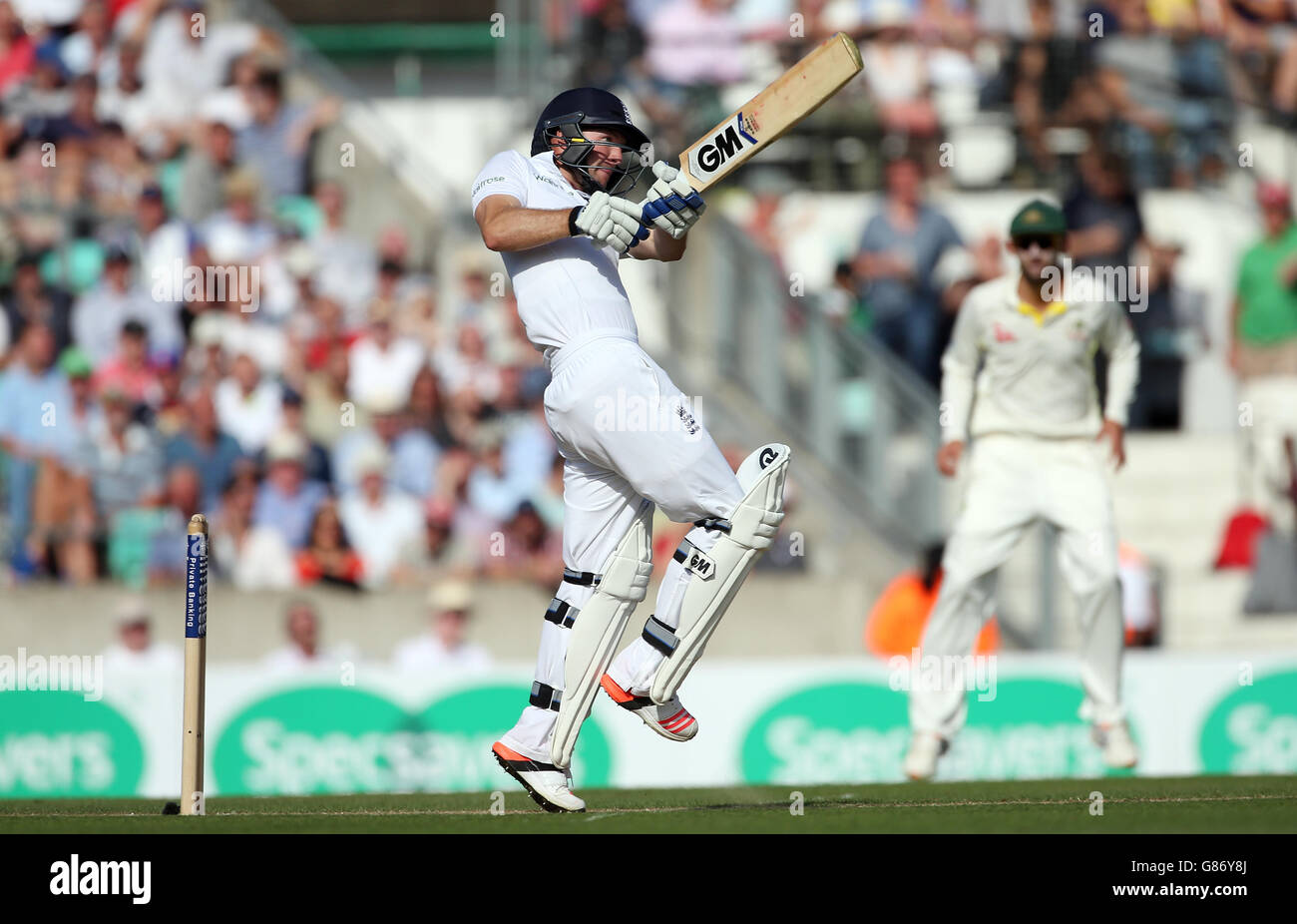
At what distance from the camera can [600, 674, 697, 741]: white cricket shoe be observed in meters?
6.68

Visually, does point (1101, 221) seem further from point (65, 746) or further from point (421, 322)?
point (65, 746)

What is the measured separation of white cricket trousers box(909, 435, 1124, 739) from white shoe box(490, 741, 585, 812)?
2532 millimetres

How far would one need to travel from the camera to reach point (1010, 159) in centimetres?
1467

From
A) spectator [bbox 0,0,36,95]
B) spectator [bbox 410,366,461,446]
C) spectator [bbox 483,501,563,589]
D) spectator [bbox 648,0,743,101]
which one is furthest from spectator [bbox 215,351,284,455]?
spectator [bbox 0,0,36,95]

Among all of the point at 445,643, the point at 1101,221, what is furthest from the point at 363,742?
the point at 1101,221

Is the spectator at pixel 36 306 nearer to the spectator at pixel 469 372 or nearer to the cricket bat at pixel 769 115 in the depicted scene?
the spectator at pixel 469 372

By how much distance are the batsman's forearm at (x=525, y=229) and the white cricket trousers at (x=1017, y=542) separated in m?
3.01

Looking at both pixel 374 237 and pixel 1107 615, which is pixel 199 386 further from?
pixel 1107 615

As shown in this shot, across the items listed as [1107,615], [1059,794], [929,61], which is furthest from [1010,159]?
[1059,794]

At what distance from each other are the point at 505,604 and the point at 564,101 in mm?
5549

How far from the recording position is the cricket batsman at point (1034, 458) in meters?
8.54

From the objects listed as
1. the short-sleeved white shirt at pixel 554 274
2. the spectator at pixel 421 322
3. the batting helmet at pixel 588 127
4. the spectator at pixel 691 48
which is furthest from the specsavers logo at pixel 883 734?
the spectator at pixel 691 48

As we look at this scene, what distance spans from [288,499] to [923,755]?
16.7 ft

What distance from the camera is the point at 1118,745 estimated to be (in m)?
8.48
